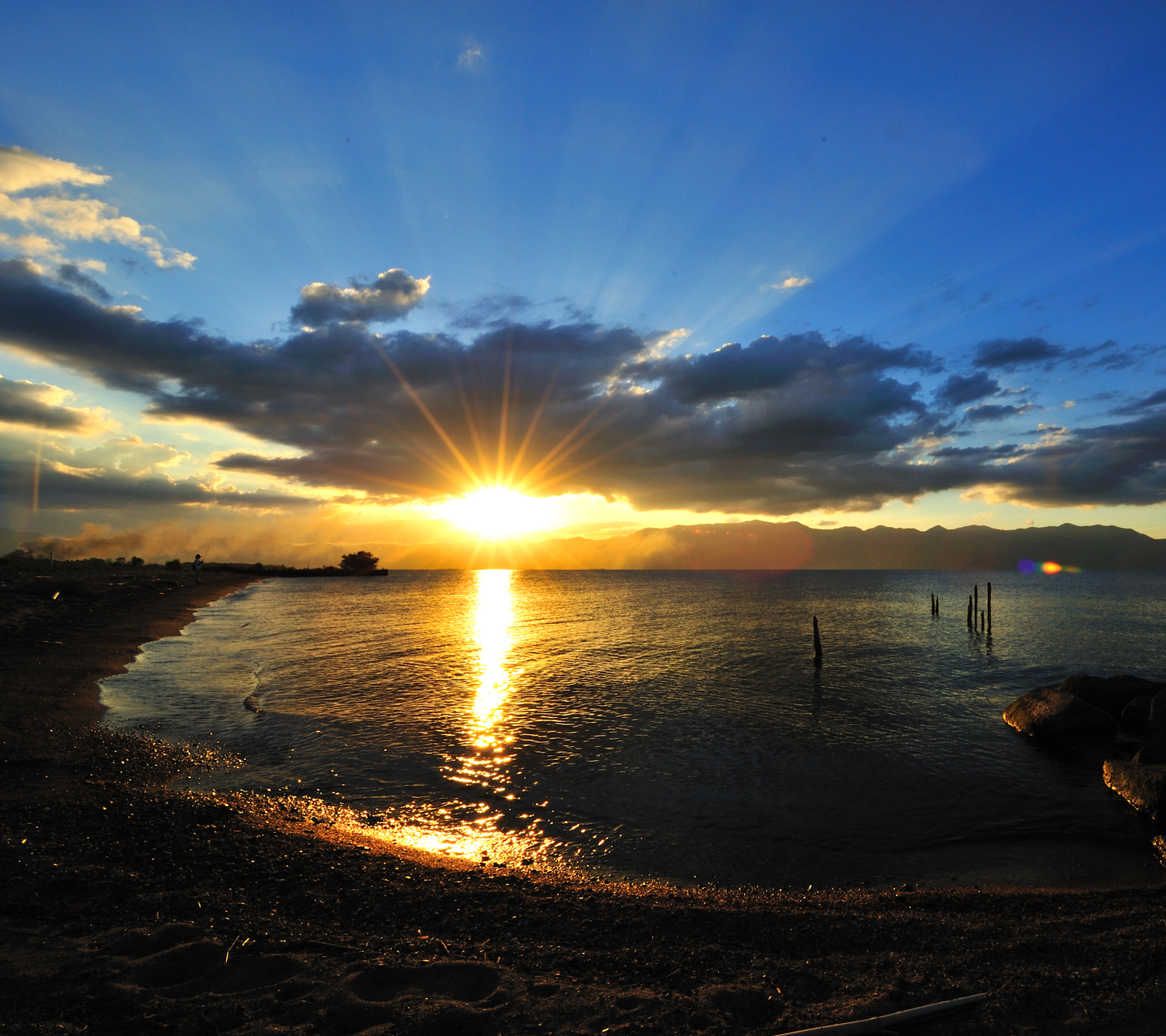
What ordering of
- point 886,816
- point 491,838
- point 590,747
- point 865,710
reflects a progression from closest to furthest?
point 491,838 < point 886,816 < point 590,747 < point 865,710

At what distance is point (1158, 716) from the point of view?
17.8m

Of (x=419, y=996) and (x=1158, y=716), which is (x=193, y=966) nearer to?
(x=419, y=996)

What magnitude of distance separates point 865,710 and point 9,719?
2714 centimetres

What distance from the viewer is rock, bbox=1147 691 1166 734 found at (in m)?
17.6

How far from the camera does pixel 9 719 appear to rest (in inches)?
593

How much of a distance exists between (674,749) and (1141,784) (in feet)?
35.6

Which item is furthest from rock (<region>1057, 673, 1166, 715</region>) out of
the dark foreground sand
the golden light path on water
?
the golden light path on water

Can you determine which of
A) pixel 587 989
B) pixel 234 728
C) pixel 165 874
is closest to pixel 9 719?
pixel 234 728

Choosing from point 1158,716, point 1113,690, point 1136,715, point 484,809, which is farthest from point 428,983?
point 1113,690

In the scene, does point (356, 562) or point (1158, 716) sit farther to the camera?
point (356, 562)

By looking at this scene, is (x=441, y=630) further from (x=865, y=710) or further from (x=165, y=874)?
(x=165, y=874)

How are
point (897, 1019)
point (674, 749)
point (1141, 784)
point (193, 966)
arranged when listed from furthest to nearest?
point (674, 749), point (1141, 784), point (193, 966), point (897, 1019)

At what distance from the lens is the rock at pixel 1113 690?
21.3 meters

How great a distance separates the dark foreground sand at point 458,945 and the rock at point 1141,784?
4702 millimetres
